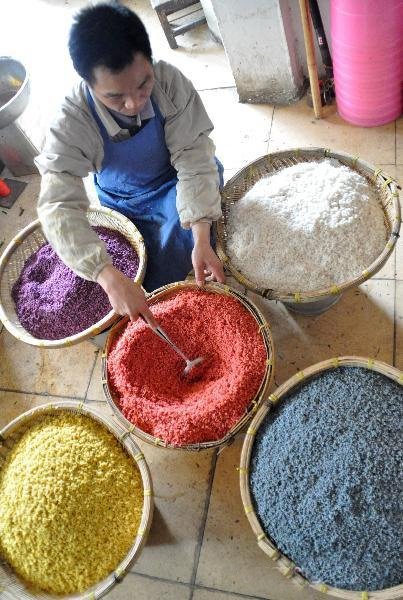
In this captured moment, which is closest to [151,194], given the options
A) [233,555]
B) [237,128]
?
[237,128]

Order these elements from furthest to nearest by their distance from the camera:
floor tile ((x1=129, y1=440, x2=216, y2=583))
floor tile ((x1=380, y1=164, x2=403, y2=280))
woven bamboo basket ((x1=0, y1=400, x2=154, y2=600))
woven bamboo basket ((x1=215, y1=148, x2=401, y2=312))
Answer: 1. floor tile ((x1=380, y1=164, x2=403, y2=280))
2. floor tile ((x1=129, y1=440, x2=216, y2=583))
3. woven bamboo basket ((x1=215, y1=148, x2=401, y2=312))
4. woven bamboo basket ((x1=0, y1=400, x2=154, y2=600))

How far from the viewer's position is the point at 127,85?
109cm

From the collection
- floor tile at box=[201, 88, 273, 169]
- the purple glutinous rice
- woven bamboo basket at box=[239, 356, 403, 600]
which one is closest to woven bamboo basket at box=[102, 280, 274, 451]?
woven bamboo basket at box=[239, 356, 403, 600]

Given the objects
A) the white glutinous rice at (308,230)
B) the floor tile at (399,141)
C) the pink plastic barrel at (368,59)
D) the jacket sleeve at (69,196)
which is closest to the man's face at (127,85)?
the jacket sleeve at (69,196)

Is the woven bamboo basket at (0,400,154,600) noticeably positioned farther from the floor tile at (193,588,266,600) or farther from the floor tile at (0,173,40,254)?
the floor tile at (0,173,40,254)

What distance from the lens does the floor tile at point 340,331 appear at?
159 centimetres

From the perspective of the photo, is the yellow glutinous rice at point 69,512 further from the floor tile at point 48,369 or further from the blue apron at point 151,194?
the blue apron at point 151,194

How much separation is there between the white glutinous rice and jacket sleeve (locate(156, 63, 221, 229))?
12 cm

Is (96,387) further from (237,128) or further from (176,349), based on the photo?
(237,128)

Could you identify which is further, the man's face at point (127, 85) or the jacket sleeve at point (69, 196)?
the jacket sleeve at point (69, 196)

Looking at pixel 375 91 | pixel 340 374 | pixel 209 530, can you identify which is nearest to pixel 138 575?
pixel 209 530

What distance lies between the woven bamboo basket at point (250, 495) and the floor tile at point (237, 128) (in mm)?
1191

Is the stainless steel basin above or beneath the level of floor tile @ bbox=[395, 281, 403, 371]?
above

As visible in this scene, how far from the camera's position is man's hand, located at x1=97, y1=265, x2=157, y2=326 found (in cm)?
129
